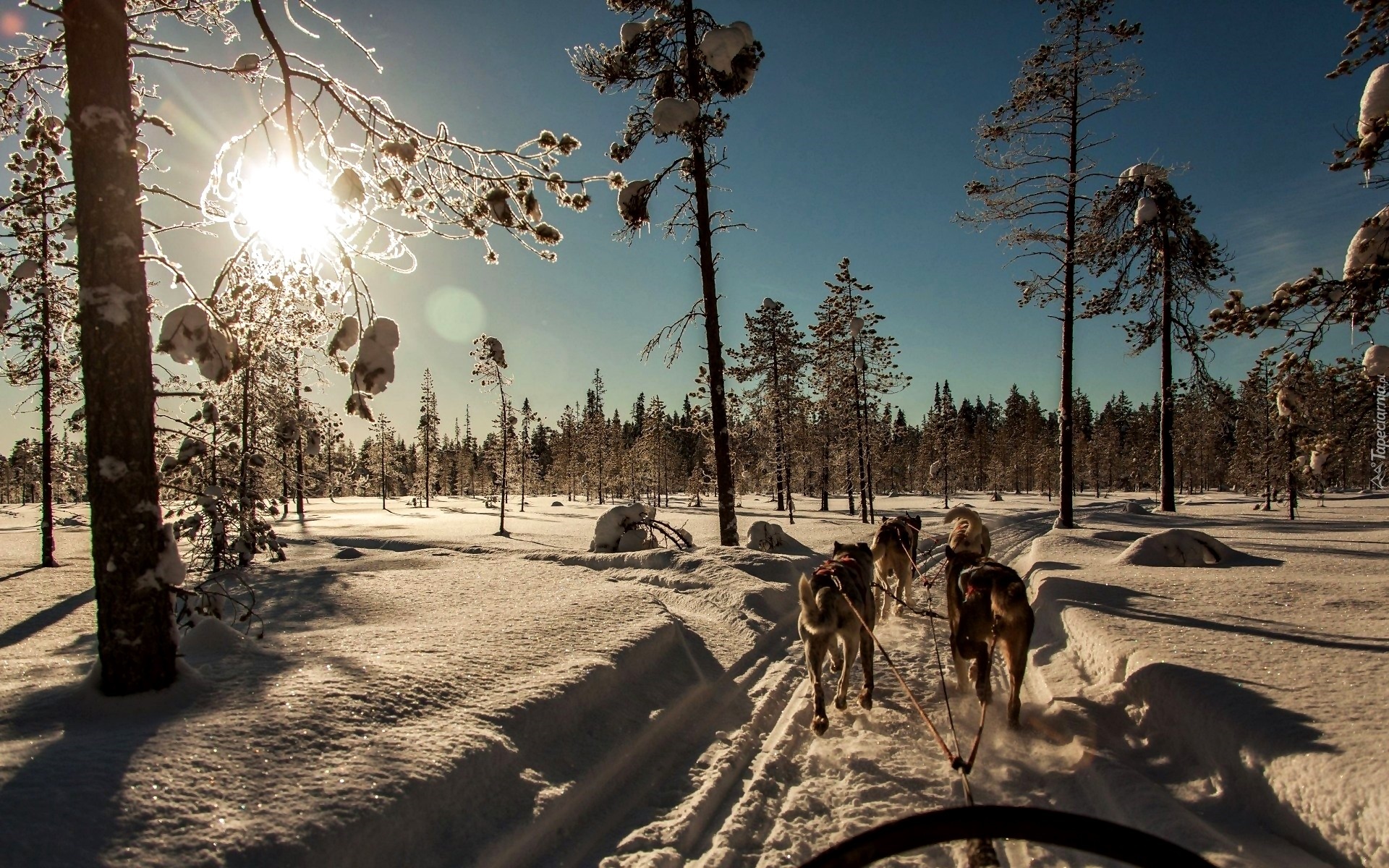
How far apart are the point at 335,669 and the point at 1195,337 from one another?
929 inches

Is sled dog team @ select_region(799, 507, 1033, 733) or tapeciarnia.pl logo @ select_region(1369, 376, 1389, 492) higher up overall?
tapeciarnia.pl logo @ select_region(1369, 376, 1389, 492)

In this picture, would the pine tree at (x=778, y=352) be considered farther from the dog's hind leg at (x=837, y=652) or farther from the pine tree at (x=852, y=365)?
the dog's hind leg at (x=837, y=652)

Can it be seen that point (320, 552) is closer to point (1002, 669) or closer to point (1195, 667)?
point (1002, 669)

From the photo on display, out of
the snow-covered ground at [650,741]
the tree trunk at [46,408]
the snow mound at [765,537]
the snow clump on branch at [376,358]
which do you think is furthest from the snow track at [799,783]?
the tree trunk at [46,408]

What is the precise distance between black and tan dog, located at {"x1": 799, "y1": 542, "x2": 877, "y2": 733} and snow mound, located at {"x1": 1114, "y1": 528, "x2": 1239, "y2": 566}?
767cm

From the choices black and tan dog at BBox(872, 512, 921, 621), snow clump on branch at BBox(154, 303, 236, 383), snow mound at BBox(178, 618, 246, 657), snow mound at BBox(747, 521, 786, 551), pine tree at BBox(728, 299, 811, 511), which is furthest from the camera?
pine tree at BBox(728, 299, 811, 511)

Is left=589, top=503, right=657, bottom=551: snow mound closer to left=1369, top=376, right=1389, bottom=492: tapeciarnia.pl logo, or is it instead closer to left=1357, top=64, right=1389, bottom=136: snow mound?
left=1369, top=376, right=1389, bottom=492: tapeciarnia.pl logo

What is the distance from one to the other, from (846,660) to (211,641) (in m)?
5.54

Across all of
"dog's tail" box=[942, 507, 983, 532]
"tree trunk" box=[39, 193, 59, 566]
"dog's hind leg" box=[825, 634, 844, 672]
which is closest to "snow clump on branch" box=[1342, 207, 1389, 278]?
"dog's tail" box=[942, 507, 983, 532]

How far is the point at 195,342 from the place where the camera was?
3.46 m

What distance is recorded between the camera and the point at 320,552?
20.0 metres

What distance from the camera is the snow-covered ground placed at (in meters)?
2.71

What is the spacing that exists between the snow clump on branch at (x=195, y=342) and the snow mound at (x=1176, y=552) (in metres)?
12.3

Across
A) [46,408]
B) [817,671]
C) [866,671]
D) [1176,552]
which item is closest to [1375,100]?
[866,671]
